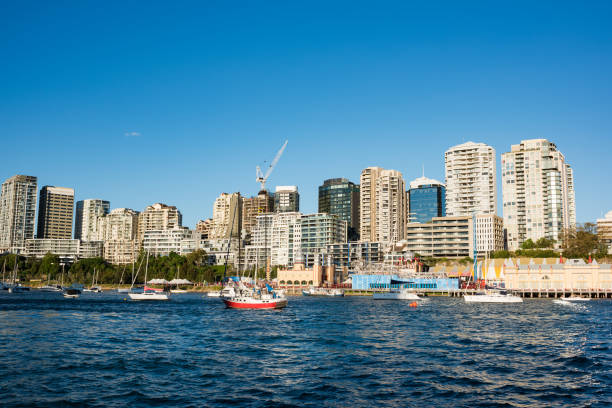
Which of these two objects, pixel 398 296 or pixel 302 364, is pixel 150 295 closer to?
pixel 398 296

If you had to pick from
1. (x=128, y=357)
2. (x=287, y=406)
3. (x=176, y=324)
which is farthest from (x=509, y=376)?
(x=176, y=324)

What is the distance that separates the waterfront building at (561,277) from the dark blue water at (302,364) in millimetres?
105480

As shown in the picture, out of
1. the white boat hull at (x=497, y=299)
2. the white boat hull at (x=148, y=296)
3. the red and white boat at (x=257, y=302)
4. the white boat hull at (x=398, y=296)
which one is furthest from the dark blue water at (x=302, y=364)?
the white boat hull at (x=398, y=296)

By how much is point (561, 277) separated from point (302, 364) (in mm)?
155921

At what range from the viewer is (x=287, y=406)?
31625mm

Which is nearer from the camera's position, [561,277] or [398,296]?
[398,296]

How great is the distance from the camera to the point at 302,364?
151 feet

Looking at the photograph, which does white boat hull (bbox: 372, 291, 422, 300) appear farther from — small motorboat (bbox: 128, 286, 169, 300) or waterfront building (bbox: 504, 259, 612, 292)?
small motorboat (bbox: 128, 286, 169, 300)

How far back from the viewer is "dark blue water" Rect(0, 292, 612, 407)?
3388 centimetres

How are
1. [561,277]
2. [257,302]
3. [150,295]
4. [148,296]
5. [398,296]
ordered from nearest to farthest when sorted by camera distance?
[257,302] < [148,296] < [150,295] < [398,296] < [561,277]

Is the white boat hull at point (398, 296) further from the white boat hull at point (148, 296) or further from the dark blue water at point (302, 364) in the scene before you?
the dark blue water at point (302, 364)

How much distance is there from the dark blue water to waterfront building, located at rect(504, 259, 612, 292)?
10548 centimetres

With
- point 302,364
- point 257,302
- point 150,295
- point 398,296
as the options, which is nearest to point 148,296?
point 150,295

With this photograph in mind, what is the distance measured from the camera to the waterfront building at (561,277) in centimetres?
17500
